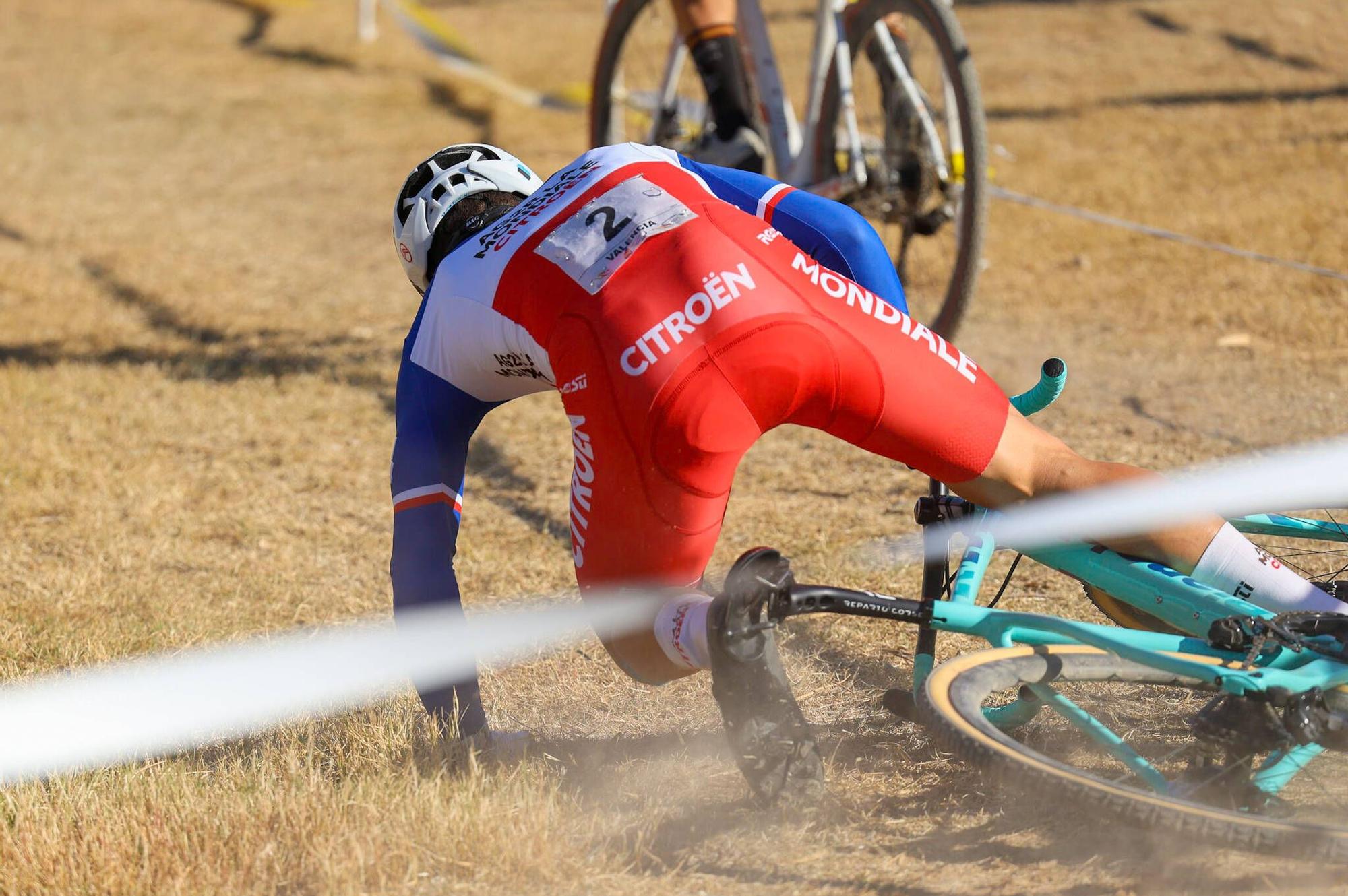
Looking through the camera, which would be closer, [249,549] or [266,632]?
[266,632]

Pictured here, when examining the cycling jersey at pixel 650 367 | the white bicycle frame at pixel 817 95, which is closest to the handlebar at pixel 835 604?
the cycling jersey at pixel 650 367

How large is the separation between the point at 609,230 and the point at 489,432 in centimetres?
297

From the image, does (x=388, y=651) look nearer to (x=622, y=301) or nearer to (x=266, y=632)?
(x=266, y=632)

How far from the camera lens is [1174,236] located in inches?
243

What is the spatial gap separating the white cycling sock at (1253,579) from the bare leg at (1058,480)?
3 cm

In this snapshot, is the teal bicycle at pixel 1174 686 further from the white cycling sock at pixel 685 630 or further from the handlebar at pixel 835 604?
the white cycling sock at pixel 685 630

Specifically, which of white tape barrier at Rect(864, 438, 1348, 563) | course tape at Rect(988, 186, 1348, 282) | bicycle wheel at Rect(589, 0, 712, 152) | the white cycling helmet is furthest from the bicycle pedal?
bicycle wheel at Rect(589, 0, 712, 152)

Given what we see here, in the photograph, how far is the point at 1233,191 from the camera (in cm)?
771

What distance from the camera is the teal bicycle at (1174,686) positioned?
214 cm

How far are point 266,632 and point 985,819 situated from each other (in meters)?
2.24

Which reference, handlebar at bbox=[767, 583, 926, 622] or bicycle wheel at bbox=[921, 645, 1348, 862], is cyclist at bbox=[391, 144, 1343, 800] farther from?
bicycle wheel at bbox=[921, 645, 1348, 862]

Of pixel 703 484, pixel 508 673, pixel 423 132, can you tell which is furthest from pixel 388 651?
pixel 423 132

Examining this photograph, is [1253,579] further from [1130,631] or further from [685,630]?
[685,630]

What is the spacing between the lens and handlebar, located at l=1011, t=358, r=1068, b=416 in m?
2.96
